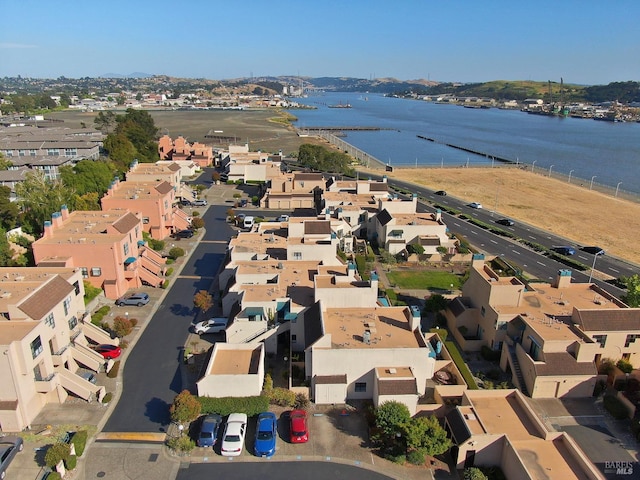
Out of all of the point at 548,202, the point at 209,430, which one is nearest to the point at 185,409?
the point at 209,430

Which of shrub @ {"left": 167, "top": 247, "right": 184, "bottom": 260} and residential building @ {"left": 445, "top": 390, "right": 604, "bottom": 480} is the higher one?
residential building @ {"left": 445, "top": 390, "right": 604, "bottom": 480}

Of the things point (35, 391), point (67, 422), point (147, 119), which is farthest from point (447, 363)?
point (147, 119)

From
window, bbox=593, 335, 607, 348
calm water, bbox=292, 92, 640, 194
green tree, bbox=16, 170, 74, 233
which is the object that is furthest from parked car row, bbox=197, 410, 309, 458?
calm water, bbox=292, 92, 640, 194

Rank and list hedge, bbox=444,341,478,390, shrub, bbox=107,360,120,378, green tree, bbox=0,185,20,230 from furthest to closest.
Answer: green tree, bbox=0,185,20,230 → shrub, bbox=107,360,120,378 → hedge, bbox=444,341,478,390

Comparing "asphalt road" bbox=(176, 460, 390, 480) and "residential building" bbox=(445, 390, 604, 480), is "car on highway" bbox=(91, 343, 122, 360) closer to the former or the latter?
"asphalt road" bbox=(176, 460, 390, 480)

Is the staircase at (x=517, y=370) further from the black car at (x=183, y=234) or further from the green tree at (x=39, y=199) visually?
the green tree at (x=39, y=199)

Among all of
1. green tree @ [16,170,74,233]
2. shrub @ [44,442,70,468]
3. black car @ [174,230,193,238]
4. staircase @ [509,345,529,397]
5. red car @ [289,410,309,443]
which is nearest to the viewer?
shrub @ [44,442,70,468]

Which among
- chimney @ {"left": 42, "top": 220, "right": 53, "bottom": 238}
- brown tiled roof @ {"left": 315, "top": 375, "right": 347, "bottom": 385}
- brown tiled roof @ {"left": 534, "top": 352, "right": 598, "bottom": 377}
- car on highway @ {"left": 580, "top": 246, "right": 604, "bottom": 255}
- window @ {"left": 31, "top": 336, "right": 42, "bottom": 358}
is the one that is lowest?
car on highway @ {"left": 580, "top": 246, "right": 604, "bottom": 255}
